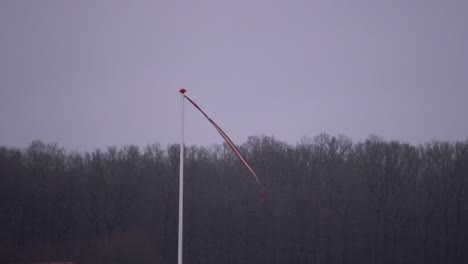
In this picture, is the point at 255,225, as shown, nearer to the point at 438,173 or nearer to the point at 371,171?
the point at 371,171

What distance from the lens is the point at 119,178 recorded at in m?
41.7

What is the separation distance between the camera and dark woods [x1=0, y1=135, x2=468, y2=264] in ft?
127

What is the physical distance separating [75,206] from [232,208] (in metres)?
13.8

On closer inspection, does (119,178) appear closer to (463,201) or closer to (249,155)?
(249,155)

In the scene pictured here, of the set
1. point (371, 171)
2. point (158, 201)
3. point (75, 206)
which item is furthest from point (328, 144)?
point (75, 206)

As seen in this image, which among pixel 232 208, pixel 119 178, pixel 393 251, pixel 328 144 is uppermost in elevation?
pixel 328 144

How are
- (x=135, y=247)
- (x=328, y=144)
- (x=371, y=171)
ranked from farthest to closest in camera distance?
1. (x=328, y=144)
2. (x=371, y=171)
3. (x=135, y=247)

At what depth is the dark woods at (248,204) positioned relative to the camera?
127 feet

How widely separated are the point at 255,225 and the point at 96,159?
1552cm

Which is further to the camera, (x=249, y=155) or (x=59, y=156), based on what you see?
(x=249, y=155)

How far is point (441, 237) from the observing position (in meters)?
40.0

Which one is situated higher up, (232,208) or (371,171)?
(371,171)

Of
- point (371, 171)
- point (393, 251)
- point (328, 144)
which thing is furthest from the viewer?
point (328, 144)

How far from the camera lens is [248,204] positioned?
42.6 meters
